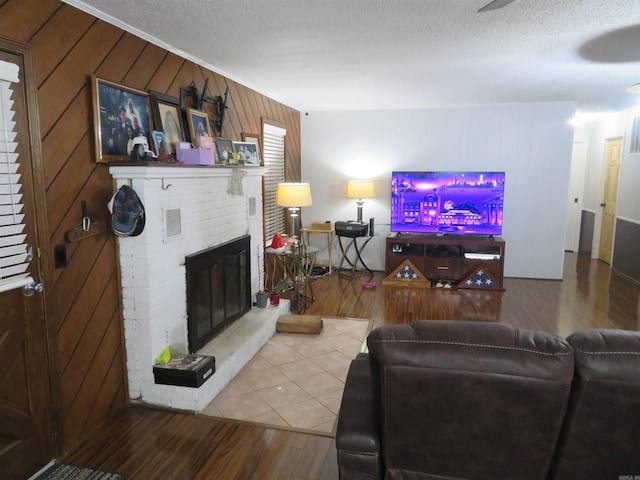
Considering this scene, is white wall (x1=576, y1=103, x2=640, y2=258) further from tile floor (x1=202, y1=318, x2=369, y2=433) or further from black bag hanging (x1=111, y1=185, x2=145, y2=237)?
black bag hanging (x1=111, y1=185, x2=145, y2=237)

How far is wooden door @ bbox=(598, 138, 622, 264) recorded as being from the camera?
710 centimetres

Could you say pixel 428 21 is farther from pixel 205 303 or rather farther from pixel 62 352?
pixel 62 352

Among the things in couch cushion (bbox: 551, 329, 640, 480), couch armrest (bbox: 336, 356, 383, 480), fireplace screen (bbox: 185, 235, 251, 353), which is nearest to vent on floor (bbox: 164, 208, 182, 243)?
fireplace screen (bbox: 185, 235, 251, 353)

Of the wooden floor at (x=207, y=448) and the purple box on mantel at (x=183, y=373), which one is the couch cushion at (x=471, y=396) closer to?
the wooden floor at (x=207, y=448)

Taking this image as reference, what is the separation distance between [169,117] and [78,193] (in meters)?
1.06

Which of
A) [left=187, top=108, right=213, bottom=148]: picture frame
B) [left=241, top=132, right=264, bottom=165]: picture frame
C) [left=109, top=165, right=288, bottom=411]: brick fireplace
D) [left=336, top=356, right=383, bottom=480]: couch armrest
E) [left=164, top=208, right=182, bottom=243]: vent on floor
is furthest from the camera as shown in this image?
[left=241, top=132, right=264, bottom=165]: picture frame

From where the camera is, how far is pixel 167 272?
2963mm

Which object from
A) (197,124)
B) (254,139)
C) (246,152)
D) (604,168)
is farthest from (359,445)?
(604,168)

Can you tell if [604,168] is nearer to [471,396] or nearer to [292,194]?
[292,194]

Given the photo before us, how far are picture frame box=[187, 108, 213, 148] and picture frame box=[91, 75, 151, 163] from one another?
0.52m

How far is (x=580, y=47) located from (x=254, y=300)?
3388 mm

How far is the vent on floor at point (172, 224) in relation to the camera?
9.60 feet

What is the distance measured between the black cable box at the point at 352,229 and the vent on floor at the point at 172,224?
3.47m

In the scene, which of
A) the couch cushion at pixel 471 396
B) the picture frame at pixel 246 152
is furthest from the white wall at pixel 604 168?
the couch cushion at pixel 471 396
